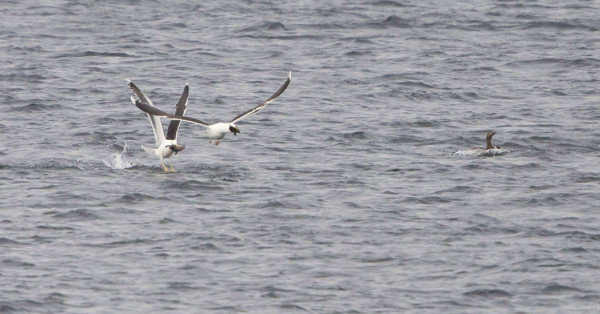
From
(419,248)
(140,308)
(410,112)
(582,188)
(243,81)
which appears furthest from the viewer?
(243,81)

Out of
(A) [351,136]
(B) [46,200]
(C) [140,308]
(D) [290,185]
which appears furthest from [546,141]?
(C) [140,308]

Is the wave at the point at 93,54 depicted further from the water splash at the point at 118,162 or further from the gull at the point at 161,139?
the gull at the point at 161,139

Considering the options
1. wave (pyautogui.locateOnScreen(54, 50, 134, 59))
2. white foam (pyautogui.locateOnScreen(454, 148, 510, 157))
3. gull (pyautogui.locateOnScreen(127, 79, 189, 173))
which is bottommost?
wave (pyautogui.locateOnScreen(54, 50, 134, 59))

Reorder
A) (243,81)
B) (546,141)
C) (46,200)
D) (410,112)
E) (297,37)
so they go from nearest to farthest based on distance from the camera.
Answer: (46,200), (546,141), (410,112), (243,81), (297,37)

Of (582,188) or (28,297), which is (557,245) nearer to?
(582,188)

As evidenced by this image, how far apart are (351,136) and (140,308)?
11.6 meters

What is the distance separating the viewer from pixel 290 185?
20953mm

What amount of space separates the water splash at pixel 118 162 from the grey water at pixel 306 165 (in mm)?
64

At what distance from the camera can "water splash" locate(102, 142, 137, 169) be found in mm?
22547

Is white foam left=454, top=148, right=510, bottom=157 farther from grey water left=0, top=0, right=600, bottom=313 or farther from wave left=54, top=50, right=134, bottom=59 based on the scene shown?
wave left=54, top=50, right=134, bottom=59

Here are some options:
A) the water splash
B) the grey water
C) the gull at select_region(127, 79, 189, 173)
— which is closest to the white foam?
the grey water

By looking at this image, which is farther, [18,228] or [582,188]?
[582,188]

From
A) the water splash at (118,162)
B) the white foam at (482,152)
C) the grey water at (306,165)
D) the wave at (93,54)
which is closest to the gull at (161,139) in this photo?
the grey water at (306,165)

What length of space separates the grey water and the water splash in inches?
2.5
